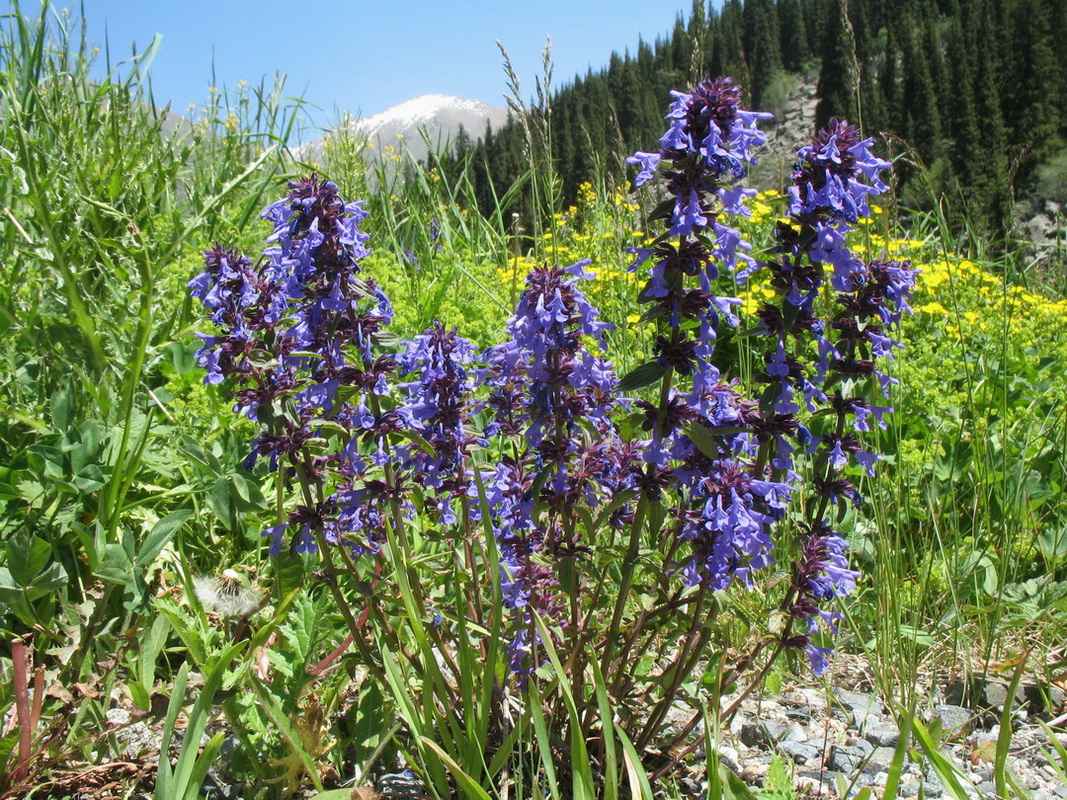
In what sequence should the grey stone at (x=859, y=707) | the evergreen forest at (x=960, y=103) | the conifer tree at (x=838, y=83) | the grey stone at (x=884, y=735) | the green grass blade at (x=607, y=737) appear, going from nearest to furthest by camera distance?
the green grass blade at (x=607, y=737), the grey stone at (x=884, y=735), the grey stone at (x=859, y=707), the conifer tree at (x=838, y=83), the evergreen forest at (x=960, y=103)

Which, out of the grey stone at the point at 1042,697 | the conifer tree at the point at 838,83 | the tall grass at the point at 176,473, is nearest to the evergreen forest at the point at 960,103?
the conifer tree at the point at 838,83

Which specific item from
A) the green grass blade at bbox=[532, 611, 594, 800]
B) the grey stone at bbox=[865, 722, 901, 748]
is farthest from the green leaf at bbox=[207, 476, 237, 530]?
the grey stone at bbox=[865, 722, 901, 748]

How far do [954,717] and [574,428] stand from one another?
1.57 meters

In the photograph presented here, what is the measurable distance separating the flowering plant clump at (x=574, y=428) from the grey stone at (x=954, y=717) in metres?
0.83

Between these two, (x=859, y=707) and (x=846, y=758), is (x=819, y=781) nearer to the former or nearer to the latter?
(x=846, y=758)

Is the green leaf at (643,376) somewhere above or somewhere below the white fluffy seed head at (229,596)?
above

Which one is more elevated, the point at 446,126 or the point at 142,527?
the point at 446,126

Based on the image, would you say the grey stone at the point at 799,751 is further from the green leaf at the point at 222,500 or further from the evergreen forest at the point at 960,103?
the evergreen forest at the point at 960,103

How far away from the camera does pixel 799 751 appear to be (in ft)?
7.11

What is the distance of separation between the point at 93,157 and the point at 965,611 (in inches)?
172

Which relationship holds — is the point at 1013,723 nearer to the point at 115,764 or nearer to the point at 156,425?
the point at 115,764

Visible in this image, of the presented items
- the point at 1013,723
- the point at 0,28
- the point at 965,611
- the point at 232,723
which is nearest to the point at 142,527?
the point at 232,723

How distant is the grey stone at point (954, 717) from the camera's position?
7.39 feet

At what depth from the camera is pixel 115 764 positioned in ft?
6.46
